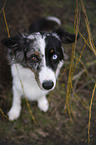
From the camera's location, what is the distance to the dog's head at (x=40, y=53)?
183 centimetres

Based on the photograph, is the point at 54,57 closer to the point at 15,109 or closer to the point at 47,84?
the point at 47,84

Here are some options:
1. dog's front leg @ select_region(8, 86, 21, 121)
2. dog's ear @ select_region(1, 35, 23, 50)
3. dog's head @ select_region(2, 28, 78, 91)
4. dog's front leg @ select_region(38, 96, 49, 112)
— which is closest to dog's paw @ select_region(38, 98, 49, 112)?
dog's front leg @ select_region(38, 96, 49, 112)

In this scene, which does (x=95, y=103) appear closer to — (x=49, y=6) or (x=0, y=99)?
(x=0, y=99)

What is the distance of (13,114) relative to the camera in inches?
112

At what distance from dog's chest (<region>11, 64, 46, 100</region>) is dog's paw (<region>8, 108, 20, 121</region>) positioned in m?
0.49

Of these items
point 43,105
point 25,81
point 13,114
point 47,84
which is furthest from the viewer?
point 43,105

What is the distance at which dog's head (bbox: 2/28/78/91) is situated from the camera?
1.83 m

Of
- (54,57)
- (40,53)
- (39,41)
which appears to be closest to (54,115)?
(54,57)

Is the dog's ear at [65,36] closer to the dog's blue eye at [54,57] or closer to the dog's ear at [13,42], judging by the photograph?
the dog's blue eye at [54,57]

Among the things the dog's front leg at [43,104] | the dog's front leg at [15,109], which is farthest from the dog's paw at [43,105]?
the dog's front leg at [15,109]

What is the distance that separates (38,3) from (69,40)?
3422 millimetres

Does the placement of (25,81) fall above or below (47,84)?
below

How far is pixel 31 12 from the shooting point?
15.3ft

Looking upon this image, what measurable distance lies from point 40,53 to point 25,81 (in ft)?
2.80
